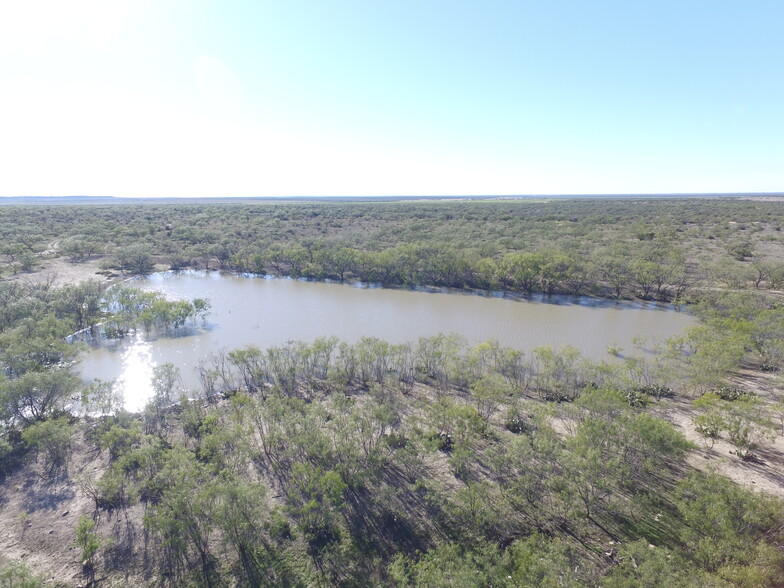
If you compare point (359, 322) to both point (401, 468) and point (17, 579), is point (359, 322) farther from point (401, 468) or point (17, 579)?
point (17, 579)

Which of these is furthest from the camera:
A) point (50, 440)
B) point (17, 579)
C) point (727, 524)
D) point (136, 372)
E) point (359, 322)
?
point (359, 322)

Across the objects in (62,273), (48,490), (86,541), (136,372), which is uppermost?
(62,273)

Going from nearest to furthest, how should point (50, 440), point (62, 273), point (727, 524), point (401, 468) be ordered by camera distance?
point (727, 524) < point (50, 440) < point (401, 468) < point (62, 273)

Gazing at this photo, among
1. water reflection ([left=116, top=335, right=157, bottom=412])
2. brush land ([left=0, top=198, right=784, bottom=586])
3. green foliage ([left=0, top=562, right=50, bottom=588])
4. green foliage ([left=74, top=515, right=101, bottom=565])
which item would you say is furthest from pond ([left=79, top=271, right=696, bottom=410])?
green foliage ([left=0, top=562, right=50, bottom=588])

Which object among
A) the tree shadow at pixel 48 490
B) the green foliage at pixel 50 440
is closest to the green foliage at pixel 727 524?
the tree shadow at pixel 48 490

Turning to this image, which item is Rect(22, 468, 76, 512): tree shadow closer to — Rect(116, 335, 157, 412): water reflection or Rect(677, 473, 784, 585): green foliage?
Rect(116, 335, 157, 412): water reflection

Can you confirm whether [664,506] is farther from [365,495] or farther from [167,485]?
[167,485]

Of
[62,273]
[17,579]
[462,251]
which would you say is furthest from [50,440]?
[462,251]

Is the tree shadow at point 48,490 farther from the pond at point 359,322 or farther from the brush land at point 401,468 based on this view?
the pond at point 359,322
